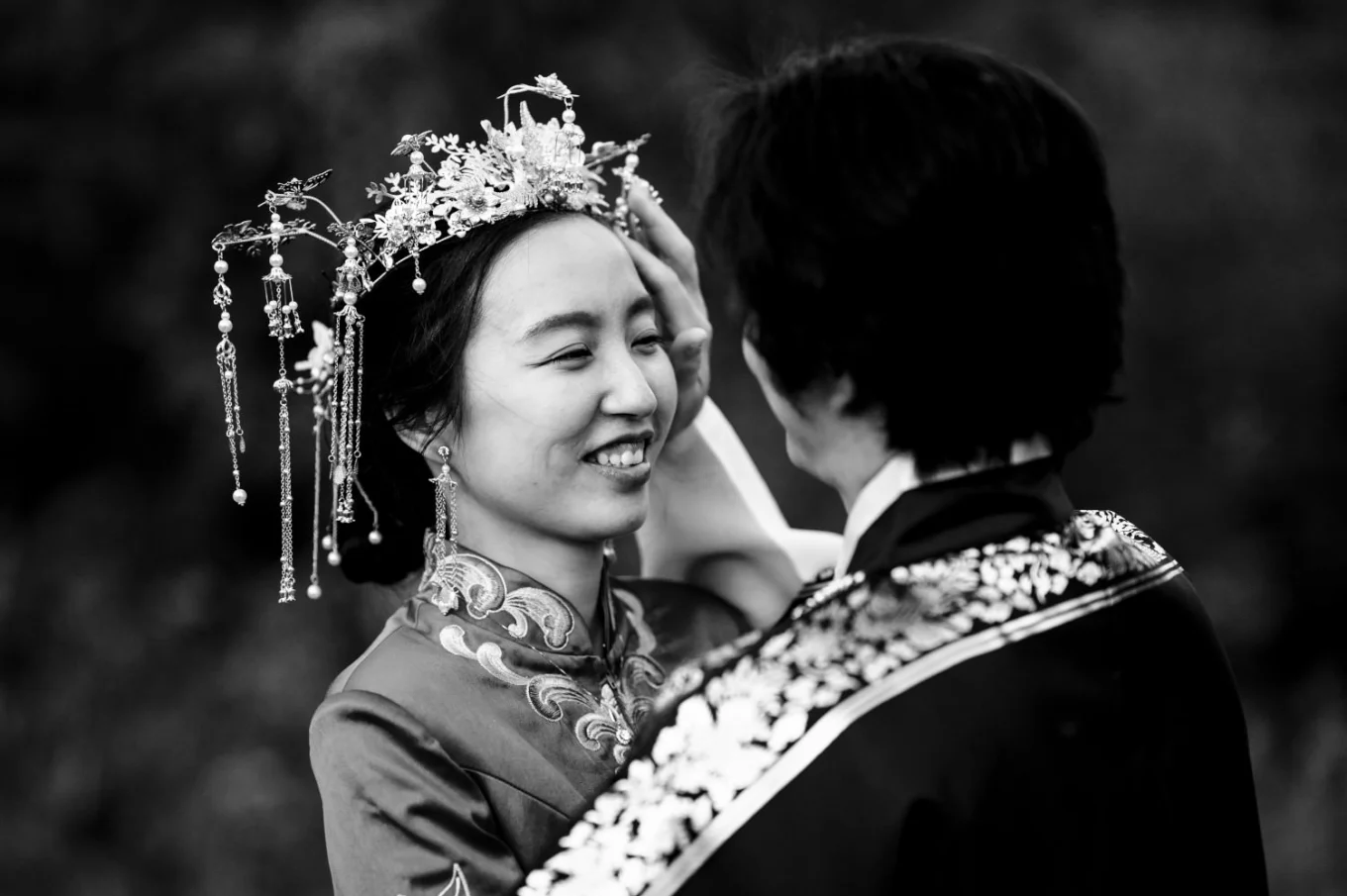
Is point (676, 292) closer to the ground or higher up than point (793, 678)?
higher up

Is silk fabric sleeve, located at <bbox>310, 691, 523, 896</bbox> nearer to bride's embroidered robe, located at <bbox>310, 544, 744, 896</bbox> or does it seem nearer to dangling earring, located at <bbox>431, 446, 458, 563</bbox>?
bride's embroidered robe, located at <bbox>310, 544, 744, 896</bbox>

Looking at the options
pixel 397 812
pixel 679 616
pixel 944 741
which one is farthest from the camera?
pixel 679 616

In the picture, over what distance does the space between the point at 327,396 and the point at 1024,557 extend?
1.06m

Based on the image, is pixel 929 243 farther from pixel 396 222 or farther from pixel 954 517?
pixel 396 222

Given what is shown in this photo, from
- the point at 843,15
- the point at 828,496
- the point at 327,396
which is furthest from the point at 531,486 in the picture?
the point at 843,15

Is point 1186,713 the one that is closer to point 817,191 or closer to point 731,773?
point 731,773

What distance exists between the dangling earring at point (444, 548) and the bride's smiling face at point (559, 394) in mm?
57

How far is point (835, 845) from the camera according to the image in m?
1.22

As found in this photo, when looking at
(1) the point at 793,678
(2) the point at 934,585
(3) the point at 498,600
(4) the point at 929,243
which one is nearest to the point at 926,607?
(2) the point at 934,585

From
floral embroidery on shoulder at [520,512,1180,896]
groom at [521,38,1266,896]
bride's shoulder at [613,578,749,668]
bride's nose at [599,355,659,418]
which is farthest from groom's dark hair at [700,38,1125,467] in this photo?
bride's shoulder at [613,578,749,668]

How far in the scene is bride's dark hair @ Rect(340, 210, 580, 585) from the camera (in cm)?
183

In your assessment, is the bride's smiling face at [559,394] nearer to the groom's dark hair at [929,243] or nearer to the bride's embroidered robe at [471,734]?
the bride's embroidered robe at [471,734]

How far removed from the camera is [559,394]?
1.76 metres

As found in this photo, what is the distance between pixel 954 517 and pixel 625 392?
0.56 meters
